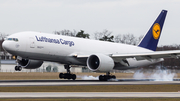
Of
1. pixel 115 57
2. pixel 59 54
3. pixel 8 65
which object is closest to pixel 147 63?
pixel 115 57

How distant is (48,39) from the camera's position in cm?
3762

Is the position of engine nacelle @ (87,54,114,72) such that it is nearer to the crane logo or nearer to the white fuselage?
the white fuselage

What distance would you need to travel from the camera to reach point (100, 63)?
36312mm

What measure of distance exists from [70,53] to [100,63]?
4.62 meters

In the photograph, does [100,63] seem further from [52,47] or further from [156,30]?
[156,30]

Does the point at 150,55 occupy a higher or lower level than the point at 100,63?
higher

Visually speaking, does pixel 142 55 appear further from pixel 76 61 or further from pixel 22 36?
pixel 22 36

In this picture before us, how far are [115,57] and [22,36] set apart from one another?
1094cm

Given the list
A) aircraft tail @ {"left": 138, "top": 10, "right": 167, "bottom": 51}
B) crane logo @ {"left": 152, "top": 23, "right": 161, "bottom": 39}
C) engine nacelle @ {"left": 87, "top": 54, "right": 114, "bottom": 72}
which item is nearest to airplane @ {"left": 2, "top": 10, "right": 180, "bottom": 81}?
engine nacelle @ {"left": 87, "top": 54, "right": 114, "bottom": 72}

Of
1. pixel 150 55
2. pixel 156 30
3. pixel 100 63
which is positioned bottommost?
pixel 100 63

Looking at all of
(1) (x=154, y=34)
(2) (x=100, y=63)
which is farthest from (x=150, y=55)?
(1) (x=154, y=34)

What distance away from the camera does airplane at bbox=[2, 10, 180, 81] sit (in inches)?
1416

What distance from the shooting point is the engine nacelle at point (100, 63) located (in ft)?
119

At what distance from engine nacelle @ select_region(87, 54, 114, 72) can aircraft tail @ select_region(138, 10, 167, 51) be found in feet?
35.9
